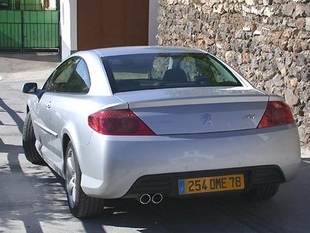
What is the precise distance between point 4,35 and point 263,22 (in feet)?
46.1

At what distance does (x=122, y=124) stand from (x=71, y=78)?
164cm

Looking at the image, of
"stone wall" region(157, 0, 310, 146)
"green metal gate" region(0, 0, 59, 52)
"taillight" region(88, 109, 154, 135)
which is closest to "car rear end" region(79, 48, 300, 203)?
"taillight" region(88, 109, 154, 135)

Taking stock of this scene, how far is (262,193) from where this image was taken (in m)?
6.15

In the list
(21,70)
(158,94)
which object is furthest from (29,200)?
(21,70)

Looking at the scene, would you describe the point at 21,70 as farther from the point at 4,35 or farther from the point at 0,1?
the point at 0,1

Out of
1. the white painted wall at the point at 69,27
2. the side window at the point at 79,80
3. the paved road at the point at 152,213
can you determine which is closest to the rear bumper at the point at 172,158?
the paved road at the point at 152,213

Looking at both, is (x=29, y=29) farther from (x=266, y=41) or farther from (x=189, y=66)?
(x=189, y=66)

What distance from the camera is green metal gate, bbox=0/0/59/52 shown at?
2181 cm

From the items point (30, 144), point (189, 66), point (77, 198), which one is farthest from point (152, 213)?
point (30, 144)

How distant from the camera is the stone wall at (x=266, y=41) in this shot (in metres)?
8.34

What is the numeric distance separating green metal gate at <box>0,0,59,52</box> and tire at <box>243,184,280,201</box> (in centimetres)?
1651

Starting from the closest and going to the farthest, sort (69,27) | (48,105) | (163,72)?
(163,72)
(48,105)
(69,27)

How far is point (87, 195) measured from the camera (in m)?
5.49

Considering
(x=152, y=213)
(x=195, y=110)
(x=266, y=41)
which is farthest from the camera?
(x=266, y=41)
